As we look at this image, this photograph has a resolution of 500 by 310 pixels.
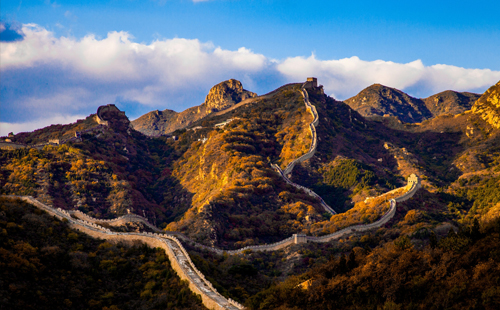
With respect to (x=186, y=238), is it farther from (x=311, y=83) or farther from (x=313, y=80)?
(x=313, y=80)

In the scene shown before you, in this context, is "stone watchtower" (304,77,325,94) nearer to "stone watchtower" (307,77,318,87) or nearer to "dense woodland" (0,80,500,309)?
"stone watchtower" (307,77,318,87)

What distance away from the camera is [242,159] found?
408 feet

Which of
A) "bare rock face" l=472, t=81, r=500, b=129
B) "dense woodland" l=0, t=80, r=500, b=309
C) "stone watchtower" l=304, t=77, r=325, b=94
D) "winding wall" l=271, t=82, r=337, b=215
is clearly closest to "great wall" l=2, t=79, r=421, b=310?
"dense woodland" l=0, t=80, r=500, b=309

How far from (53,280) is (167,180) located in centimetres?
9399

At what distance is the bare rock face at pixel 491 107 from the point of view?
14750 cm

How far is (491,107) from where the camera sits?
15350 centimetres

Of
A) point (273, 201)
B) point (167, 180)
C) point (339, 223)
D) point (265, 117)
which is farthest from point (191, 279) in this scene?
point (265, 117)

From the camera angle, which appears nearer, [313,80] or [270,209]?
[270,209]

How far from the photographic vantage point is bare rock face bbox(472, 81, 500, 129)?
148 metres

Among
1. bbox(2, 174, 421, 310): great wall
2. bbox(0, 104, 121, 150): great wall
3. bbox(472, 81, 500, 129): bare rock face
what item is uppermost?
bbox(0, 104, 121, 150): great wall

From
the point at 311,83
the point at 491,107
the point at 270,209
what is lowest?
the point at 270,209

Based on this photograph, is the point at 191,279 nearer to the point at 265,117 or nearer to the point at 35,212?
the point at 35,212

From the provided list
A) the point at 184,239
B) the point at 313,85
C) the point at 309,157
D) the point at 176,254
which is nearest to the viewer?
the point at 176,254

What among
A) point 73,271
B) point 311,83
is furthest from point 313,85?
point 73,271
